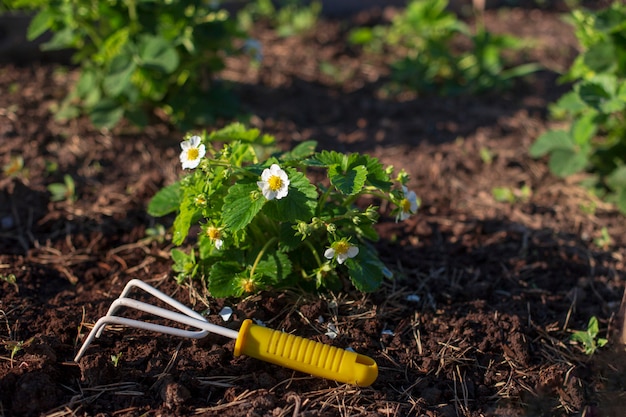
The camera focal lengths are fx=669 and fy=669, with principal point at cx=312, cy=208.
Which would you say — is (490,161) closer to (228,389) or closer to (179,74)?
(179,74)

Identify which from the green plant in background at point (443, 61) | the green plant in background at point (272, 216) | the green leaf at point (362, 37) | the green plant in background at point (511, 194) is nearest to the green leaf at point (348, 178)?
the green plant in background at point (272, 216)

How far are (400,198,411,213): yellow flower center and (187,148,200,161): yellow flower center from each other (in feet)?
2.29

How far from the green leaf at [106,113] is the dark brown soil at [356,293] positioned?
0.12m

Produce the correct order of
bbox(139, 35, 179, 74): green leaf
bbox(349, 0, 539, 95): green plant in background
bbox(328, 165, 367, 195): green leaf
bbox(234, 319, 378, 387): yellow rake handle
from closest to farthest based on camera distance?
bbox(234, 319, 378, 387): yellow rake handle, bbox(328, 165, 367, 195): green leaf, bbox(139, 35, 179, 74): green leaf, bbox(349, 0, 539, 95): green plant in background

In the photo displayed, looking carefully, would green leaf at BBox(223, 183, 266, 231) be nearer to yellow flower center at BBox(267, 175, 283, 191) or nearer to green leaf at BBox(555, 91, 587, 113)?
yellow flower center at BBox(267, 175, 283, 191)

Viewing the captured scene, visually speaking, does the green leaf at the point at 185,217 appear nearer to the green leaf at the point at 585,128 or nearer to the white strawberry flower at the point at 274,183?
the white strawberry flower at the point at 274,183

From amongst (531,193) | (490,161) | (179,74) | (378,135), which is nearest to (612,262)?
(531,193)

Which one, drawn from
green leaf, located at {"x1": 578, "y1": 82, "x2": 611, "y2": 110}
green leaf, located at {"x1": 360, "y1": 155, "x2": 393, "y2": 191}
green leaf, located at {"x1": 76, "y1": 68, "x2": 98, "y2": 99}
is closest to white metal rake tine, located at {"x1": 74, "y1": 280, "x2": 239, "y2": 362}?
green leaf, located at {"x1": 360, "y1": 155, "x2": 393, "y2": 191}

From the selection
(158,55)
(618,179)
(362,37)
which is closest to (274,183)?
(158,55)

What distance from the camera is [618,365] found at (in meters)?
2.28

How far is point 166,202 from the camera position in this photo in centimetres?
242

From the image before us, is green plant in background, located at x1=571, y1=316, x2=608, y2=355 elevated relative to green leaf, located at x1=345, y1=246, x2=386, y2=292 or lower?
lower

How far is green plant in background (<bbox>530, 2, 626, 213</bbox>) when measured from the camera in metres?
3.08

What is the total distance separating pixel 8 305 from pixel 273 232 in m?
0.94
